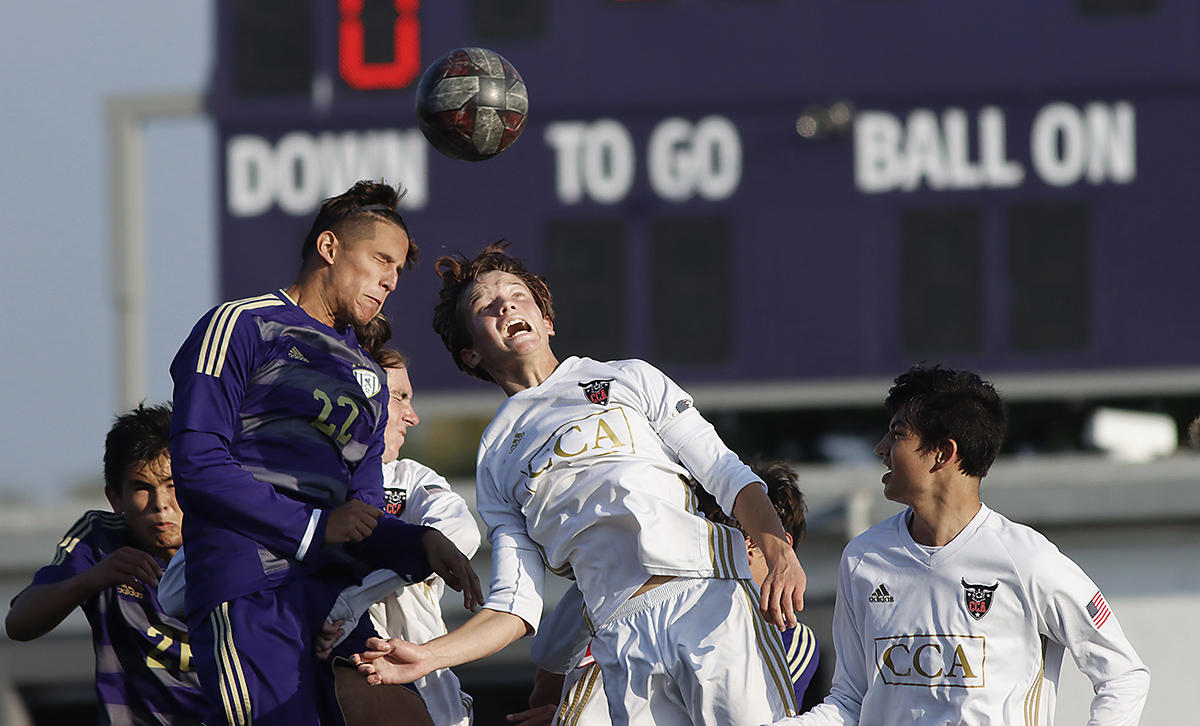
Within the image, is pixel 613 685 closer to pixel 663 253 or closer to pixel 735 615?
pixel 735 615

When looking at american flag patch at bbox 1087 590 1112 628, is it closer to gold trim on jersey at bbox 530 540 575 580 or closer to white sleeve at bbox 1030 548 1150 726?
white sleeve at bbox 1030 548 1150 726

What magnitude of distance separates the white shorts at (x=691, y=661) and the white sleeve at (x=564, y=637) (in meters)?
0.26

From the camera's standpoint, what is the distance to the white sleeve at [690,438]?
3389mm

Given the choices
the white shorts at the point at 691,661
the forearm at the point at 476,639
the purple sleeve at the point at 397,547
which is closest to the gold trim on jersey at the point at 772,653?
the white shorts at the point at 691,661

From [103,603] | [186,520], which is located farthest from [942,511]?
[103,603]

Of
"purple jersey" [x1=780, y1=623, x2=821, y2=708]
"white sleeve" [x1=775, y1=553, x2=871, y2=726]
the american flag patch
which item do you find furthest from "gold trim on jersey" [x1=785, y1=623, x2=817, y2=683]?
the american flag patch

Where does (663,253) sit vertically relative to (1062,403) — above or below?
above

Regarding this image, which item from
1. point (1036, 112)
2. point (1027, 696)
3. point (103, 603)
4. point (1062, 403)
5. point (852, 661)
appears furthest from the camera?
point (1062, 403)

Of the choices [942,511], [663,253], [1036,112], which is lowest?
[942,511]

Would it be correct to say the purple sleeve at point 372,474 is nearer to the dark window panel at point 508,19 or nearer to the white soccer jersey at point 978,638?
the white soccer jersey at point 978,638

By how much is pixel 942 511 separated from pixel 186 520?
5.26 feet

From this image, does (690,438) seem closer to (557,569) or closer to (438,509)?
→ (557,569)

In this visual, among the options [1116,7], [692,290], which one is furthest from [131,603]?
[1116,7]

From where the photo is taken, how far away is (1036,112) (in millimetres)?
8148
